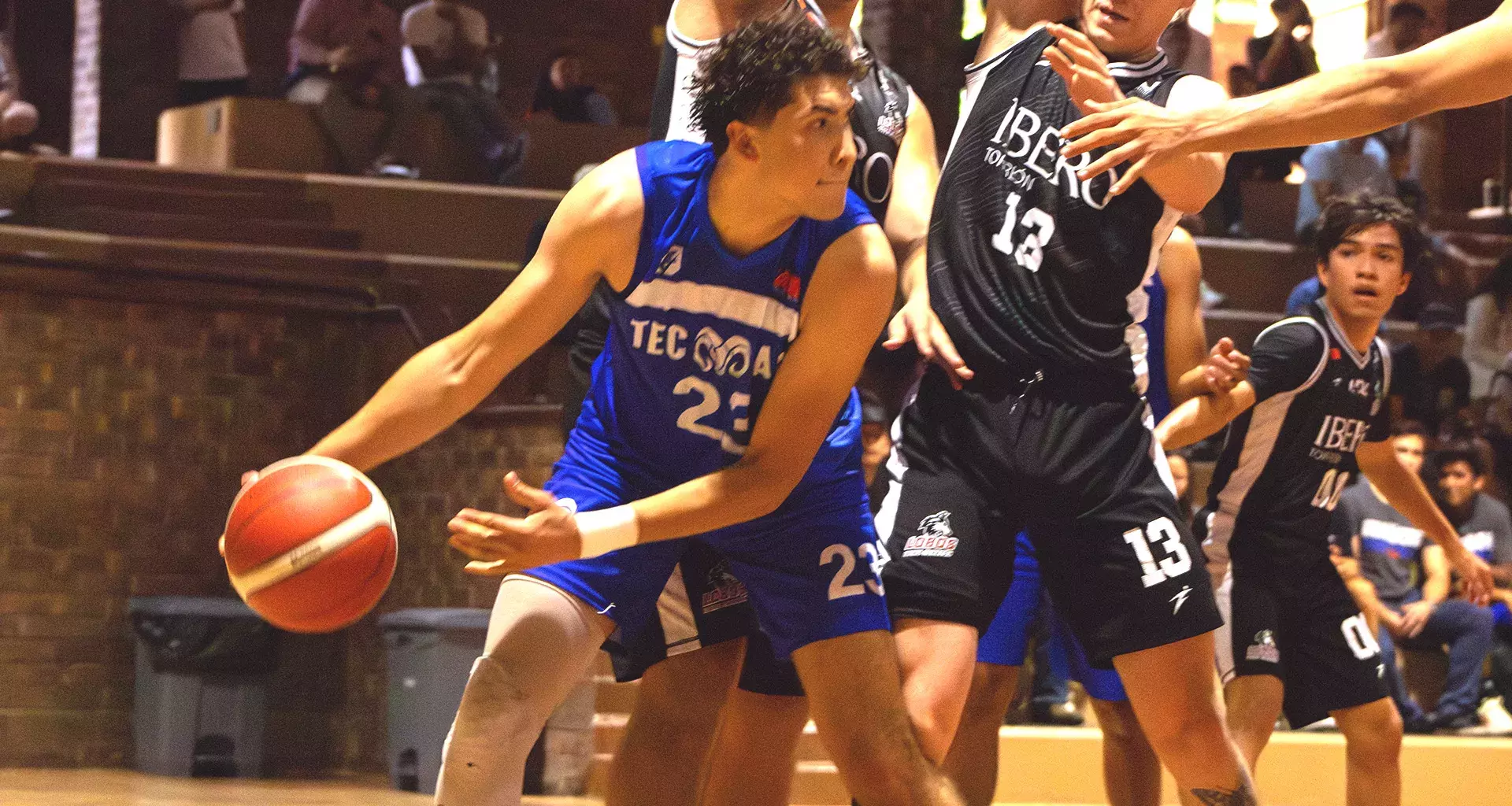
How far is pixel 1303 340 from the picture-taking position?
5.04m

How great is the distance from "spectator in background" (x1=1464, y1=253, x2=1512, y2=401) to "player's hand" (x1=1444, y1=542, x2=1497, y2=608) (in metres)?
5.47

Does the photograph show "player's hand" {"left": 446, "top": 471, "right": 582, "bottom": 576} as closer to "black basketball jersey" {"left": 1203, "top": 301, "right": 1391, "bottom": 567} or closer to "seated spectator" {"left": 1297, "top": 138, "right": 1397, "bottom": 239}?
"black basketball jersey" {"left": 1203, "top": 301, "right": 1391, "bottom": 567}

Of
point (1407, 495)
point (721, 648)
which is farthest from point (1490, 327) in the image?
point (721, 648)

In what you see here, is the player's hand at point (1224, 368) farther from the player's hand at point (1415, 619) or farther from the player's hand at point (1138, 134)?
the player's hand at point (1415, 619)

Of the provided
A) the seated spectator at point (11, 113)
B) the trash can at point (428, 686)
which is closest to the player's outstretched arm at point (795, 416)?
the trash can at point (428, 686)

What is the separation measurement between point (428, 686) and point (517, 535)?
15.5 ft

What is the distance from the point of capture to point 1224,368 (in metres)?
3.96

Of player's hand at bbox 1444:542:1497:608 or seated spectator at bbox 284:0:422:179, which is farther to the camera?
seated spectator at bbox 284:0:422:179

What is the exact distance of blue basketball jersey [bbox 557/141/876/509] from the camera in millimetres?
3264

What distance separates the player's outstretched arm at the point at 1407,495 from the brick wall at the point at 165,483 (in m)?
3.72

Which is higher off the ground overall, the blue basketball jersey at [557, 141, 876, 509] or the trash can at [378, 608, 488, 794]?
the blue basketball jersey at [557, 141, 876, 509]

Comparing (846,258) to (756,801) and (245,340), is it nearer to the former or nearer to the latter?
(756,801)

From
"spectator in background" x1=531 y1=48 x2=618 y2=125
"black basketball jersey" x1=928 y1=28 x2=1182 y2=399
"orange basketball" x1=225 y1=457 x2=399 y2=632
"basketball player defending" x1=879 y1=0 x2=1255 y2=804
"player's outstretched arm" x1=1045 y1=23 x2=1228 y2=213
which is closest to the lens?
"orange basketball" x1=225 y1=457 x2=399 y2=632

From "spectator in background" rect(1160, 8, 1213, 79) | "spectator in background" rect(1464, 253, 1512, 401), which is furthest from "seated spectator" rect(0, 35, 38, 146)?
"spectator in background" rect(1464, 253, 1512, 401)
